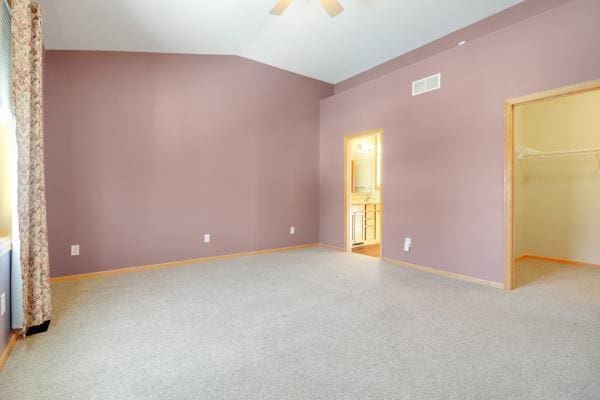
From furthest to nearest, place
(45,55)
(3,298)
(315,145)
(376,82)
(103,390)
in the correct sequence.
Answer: (315,145), (376,82), (45,55), (3,298), (103,390)

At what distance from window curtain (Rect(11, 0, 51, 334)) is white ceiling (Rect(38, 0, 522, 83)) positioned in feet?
3.63

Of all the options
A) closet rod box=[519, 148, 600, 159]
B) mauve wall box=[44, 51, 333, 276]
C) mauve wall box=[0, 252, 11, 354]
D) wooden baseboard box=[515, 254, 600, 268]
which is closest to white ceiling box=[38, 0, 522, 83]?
mauve wall box=[44, 51, 333, 276]

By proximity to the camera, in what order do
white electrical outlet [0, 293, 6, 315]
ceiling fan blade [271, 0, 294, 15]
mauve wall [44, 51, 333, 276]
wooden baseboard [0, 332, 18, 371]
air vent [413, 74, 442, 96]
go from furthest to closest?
air vent [413, 74, 442, 96]
mauve wall [44, 51, 333, 276]
ceiling fan blade [271, 0, 294, 15]
white electrical outlet [0, 293, 6, 315]
wooden baseboard [0, 332, 18, 371]

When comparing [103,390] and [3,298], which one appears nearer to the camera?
[103,390]

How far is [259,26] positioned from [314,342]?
380cm

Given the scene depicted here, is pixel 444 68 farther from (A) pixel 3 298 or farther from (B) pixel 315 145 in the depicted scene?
(A) pixel 3 298

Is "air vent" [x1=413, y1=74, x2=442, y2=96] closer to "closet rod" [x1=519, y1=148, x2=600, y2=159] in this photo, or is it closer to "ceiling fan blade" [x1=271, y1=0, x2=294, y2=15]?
"closet rod" [x1=519, y1=148, x2=600, y2=159]

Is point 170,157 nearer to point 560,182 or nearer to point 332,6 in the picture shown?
point 332,6

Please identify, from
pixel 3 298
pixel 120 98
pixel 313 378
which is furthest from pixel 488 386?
pixel 120 98

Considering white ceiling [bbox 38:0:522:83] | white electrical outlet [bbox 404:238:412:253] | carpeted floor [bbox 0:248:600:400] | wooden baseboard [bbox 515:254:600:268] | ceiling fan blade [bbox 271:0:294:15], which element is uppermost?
white ceiling [bbox 38:0:522:83]

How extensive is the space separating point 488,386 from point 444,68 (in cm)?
350

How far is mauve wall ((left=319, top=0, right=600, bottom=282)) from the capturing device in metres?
2.83

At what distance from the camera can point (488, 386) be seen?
1621 mm

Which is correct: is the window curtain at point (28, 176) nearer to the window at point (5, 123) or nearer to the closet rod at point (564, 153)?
the window at point (5, 123)
